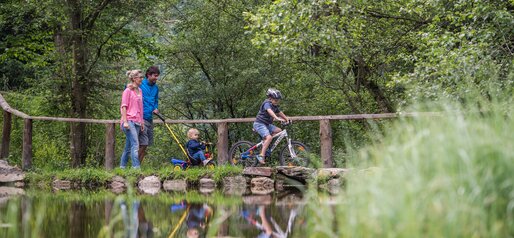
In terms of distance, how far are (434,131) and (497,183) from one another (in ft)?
1.46

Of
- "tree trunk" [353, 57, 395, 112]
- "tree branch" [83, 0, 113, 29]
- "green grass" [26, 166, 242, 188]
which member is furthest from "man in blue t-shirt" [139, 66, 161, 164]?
"tree trunk" [353, 57, 395, 112]

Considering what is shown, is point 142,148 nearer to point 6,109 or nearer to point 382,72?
point 6,109

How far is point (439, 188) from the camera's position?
4059mm

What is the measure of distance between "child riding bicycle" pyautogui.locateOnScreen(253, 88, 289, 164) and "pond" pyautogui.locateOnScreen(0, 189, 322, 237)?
6.19 feet

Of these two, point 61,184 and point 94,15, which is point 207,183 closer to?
point 61,184

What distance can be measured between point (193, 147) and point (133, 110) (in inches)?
59.4

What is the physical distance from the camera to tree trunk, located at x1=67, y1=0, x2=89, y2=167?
1616cm

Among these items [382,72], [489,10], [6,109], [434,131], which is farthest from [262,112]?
[434,131]

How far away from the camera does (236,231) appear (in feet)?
22.5

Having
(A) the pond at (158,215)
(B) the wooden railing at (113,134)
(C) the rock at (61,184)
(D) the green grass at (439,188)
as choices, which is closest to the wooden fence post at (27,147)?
(B) the wooden railing at (113,134)

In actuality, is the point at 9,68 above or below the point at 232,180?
above

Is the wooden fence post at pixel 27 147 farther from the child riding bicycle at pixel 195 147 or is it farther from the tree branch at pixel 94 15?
the child riding bicycle at pixel 195 147

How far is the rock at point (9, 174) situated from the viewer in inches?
561

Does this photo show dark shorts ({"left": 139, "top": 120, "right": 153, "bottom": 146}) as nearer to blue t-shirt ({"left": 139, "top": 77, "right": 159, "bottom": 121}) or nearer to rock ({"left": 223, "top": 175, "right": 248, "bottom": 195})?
blue t-shirt ({"left": 139, "top": 77, "right": 159, "bottom": 121})
